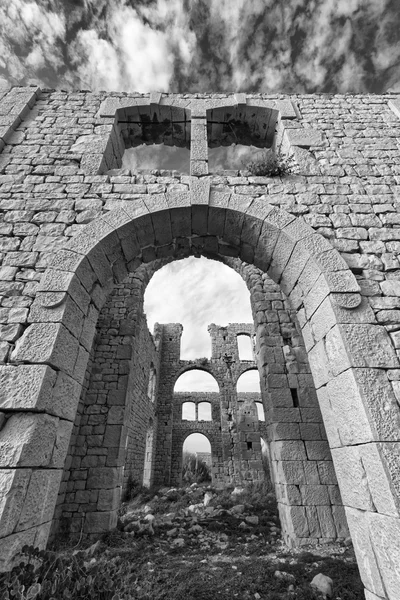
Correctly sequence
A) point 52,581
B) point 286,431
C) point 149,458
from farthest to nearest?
1. point 149,458
2. point 286,431
3. point 52,581

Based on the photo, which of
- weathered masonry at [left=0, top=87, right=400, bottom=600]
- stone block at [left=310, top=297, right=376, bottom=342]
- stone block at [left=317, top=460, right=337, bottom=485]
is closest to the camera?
weathered masonry at [left=0, top=87, right=400, bottom=600]

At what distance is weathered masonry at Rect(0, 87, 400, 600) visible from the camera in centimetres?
242

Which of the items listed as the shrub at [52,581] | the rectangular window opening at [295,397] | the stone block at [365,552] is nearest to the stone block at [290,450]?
the rectangular window opening at [295,397]

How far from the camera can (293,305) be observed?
147 inches

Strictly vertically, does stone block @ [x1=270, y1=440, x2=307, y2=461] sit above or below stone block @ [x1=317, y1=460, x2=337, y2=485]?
above

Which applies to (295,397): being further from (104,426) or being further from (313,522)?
(104,426)

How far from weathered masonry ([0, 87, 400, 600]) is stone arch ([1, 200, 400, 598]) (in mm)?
17

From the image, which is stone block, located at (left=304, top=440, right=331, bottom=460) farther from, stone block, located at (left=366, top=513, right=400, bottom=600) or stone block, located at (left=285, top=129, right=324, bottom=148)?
stone block, located at (left=285, top=129, right=324, bottom=148)

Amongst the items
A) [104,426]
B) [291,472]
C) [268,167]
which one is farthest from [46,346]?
[291,472]

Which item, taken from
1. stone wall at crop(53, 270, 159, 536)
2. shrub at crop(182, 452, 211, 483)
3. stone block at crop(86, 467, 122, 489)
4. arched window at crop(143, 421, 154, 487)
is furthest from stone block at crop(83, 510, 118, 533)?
shrub at crop(182, 452, 211, 483)

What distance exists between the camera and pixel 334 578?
3188 millimetres

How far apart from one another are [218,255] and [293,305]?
1430 mm

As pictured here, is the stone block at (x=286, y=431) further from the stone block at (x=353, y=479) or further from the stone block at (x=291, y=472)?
the stone block at (x=353, y=479)

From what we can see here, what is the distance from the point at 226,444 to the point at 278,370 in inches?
399
